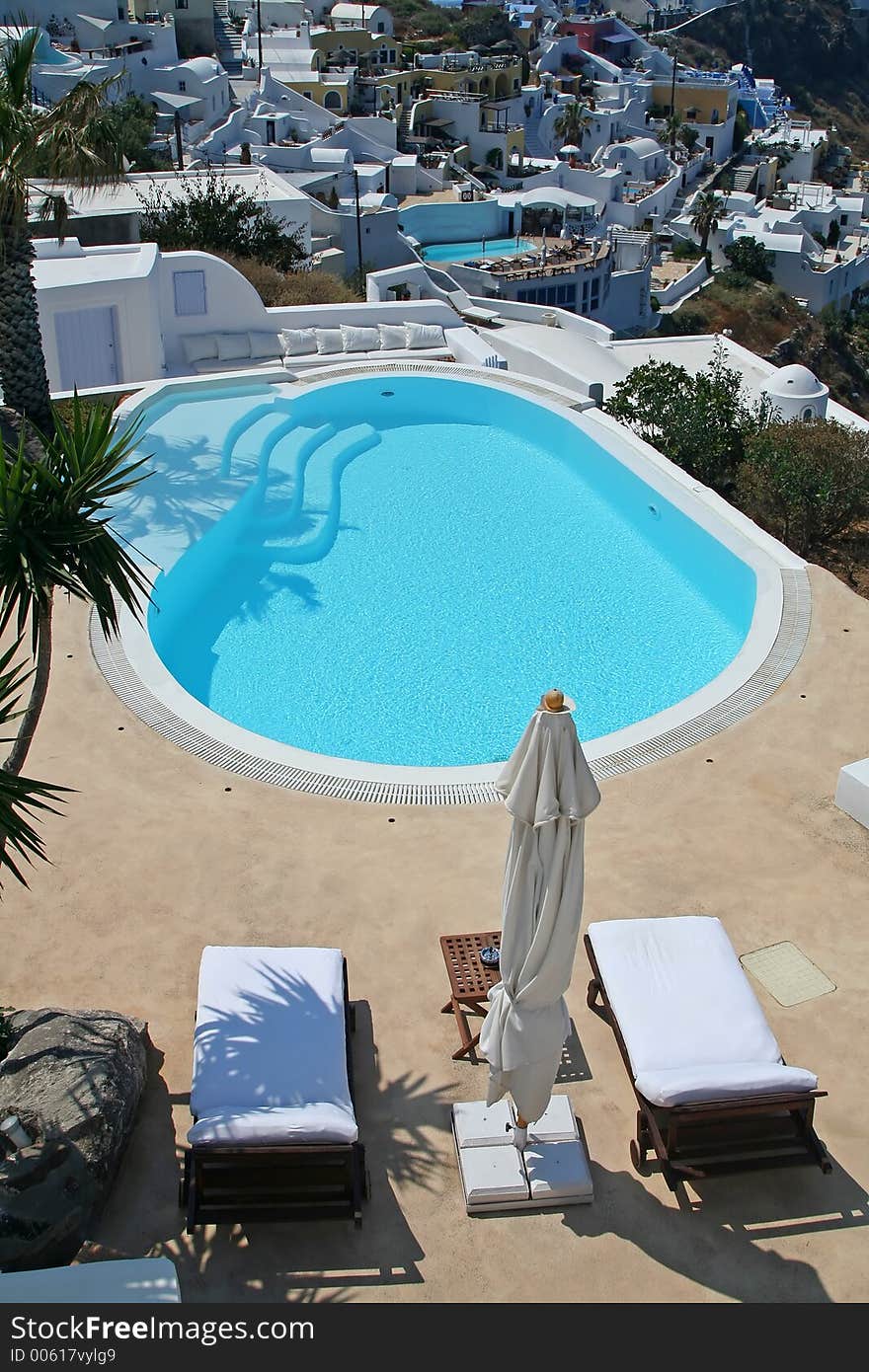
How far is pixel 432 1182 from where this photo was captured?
6395 millimetres

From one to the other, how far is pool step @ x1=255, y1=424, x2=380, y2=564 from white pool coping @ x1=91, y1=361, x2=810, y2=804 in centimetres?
321

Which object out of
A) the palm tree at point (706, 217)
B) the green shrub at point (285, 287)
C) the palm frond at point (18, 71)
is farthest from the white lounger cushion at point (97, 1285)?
the palm tree at point (706, 217)

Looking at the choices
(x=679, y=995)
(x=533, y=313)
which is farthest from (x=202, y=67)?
(x=679, y=995)

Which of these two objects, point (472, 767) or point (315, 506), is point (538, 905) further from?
point (315, 506)

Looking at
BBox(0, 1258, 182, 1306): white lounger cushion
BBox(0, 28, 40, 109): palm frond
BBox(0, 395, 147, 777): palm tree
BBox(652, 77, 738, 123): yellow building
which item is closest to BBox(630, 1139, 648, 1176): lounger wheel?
BBox(0, 1258, 182, 1306): white lounger cushion

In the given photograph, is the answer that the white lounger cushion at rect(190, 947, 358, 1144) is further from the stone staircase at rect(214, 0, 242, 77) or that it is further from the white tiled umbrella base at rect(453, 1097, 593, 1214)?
the stone staircase at rect(214, 0, 242, 77)

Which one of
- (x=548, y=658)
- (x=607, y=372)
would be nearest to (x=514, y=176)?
(x=607, y=372)

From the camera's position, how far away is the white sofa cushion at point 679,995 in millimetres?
6516

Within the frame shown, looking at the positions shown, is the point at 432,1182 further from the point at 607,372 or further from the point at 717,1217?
the point at 607,372

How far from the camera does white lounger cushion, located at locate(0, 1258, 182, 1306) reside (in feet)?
16.2

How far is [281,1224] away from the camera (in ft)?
20.1

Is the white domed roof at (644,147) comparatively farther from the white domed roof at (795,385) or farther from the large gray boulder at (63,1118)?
the large gray boulder at (63,1118)

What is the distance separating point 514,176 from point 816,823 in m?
67.1

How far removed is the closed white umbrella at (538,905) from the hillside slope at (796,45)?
418 feet
